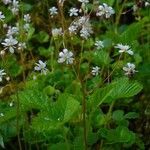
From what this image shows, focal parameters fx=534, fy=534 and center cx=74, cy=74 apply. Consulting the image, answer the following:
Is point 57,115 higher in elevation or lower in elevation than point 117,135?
higher

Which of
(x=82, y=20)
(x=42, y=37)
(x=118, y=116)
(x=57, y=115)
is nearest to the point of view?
(x=57, y=115)

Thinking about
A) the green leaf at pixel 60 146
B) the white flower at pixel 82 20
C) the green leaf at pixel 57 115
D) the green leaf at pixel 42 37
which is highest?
the white flower at pixel 82 20

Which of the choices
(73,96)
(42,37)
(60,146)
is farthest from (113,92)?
(42,37)

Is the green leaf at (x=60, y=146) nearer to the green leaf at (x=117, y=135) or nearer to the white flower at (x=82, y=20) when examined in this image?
the green leaf at (x=117, y=135)

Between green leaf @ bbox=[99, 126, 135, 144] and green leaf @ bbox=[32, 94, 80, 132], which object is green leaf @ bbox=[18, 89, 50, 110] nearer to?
green leaf @ bbox=[32, 94, 80, 132]

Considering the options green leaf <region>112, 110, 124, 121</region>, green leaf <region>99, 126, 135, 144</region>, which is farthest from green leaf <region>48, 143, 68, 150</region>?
green leaf <region>112, 110, 124, 121</region>

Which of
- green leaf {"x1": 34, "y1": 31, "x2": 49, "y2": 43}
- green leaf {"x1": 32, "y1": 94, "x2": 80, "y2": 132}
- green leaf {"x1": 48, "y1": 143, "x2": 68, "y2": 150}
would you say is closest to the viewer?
green leaf {"x1": 32, "y1": 94, "x2": 80, "y2": 132}

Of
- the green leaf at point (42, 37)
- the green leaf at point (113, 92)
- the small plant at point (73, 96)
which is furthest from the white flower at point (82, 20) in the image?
the green leaf at point (42, 37)

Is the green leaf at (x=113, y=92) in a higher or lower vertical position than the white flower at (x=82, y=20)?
lower

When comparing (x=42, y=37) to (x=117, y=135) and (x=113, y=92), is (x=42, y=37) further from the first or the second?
(x=113, y=92)

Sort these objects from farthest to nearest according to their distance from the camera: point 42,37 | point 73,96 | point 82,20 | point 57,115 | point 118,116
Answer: point 42,37 → point 118,116 → point 82,20 → point 73,96 → point 57,115

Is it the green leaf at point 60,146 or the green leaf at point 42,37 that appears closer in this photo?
the green leaf at point 60,146

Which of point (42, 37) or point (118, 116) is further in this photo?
point (42, 37)
